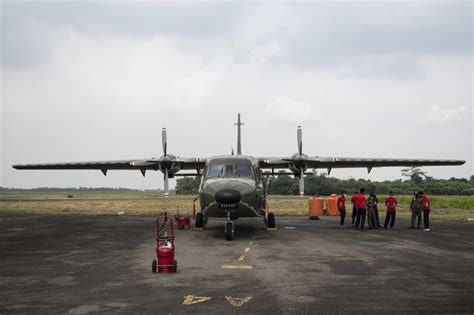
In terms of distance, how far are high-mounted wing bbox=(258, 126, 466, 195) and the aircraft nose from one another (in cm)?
836

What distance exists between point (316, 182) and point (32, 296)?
3626 inches

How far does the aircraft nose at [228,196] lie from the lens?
15.1 m

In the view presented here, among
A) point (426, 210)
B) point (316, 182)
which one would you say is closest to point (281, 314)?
point (426, 210)

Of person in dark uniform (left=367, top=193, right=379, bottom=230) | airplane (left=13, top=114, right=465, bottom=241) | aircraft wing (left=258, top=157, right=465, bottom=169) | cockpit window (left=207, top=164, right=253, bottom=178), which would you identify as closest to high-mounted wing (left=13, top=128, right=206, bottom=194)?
airplane (left=13, top=114, right=465, bottom=241)

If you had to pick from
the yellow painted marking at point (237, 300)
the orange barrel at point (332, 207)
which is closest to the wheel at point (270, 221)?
the orange barrel at point (332, 207)

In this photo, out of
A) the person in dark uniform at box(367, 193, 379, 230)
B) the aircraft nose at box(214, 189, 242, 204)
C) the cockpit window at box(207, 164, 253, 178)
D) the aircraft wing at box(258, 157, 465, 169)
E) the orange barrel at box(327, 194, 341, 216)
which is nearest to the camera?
the aircraft nose at box(214, 189, 242, 204)

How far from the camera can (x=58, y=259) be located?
442 inches

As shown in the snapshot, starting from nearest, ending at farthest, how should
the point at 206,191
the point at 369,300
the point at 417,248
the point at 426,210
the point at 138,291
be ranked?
the point at 369,300
the point at 138,291
the point at 417,248
the point at 206,191
the point at 426,210

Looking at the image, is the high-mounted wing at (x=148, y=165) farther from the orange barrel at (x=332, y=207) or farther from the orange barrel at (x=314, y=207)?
the orange barrel at (x=332, y=207)

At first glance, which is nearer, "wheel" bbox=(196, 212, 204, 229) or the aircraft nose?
the aircraft nose

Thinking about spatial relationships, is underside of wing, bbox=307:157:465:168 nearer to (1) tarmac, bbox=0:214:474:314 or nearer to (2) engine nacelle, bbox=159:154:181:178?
(2) engine nacelle, bbox=159:154:181:178

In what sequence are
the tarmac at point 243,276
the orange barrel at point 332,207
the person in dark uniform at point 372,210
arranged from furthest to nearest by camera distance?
the orange barrel at point 332,207 < the person in dark uniform at point 372,210 < the tarmac at point 243,276

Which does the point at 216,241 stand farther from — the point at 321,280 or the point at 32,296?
the point at 32,296

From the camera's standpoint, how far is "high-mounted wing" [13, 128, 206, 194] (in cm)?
2538
